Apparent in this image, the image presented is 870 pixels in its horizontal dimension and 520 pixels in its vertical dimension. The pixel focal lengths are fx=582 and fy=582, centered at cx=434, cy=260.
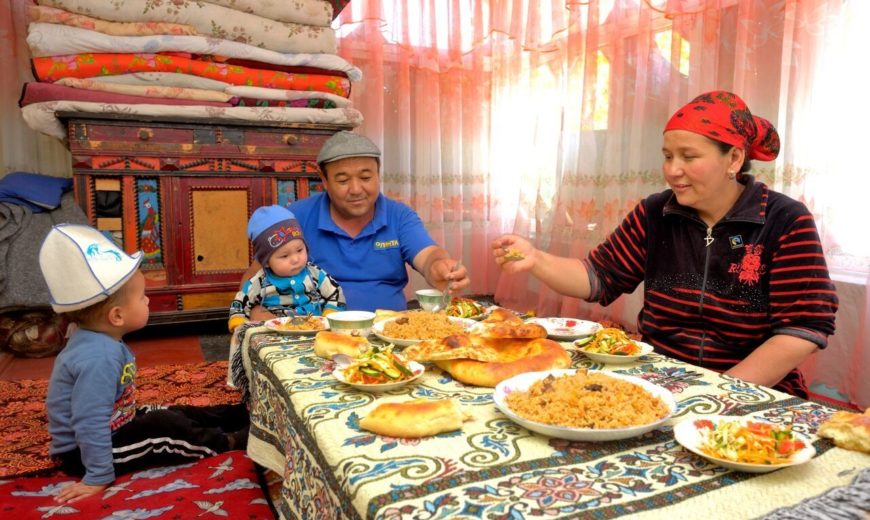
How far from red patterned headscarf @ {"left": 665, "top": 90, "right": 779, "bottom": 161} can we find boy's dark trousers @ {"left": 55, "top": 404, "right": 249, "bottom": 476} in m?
1.82

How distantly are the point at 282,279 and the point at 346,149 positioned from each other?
2.00ft

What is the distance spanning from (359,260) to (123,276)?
1087 mm

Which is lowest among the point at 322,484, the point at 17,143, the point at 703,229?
the point at 322,484

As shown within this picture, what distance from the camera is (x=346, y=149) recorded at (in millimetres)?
2469

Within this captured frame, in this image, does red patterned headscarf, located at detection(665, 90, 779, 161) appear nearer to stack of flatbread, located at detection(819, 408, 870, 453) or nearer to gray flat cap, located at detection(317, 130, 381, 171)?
stack of flatbread, located at detection(819, 408, 870, 453)

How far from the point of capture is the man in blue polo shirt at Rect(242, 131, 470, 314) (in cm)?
251

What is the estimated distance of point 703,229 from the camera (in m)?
1.74

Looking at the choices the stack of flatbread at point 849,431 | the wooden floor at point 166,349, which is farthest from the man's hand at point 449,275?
the wooden floor at point 166,349

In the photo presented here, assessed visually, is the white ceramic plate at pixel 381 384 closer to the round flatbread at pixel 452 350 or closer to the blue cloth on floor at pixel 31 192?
the round flatbread at pixel 452 350

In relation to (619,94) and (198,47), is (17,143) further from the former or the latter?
(619,94)

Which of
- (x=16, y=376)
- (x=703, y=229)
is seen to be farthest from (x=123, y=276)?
(x=16, y=376)

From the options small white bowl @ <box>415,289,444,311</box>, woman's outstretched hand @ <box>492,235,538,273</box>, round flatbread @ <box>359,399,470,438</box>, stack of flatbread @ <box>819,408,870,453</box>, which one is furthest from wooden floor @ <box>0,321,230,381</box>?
stack of flatbread @ <box>819,408,870,453</box>

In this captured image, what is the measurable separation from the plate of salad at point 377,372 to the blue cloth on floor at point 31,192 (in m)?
3.55

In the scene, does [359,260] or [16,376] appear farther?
[16,376]
